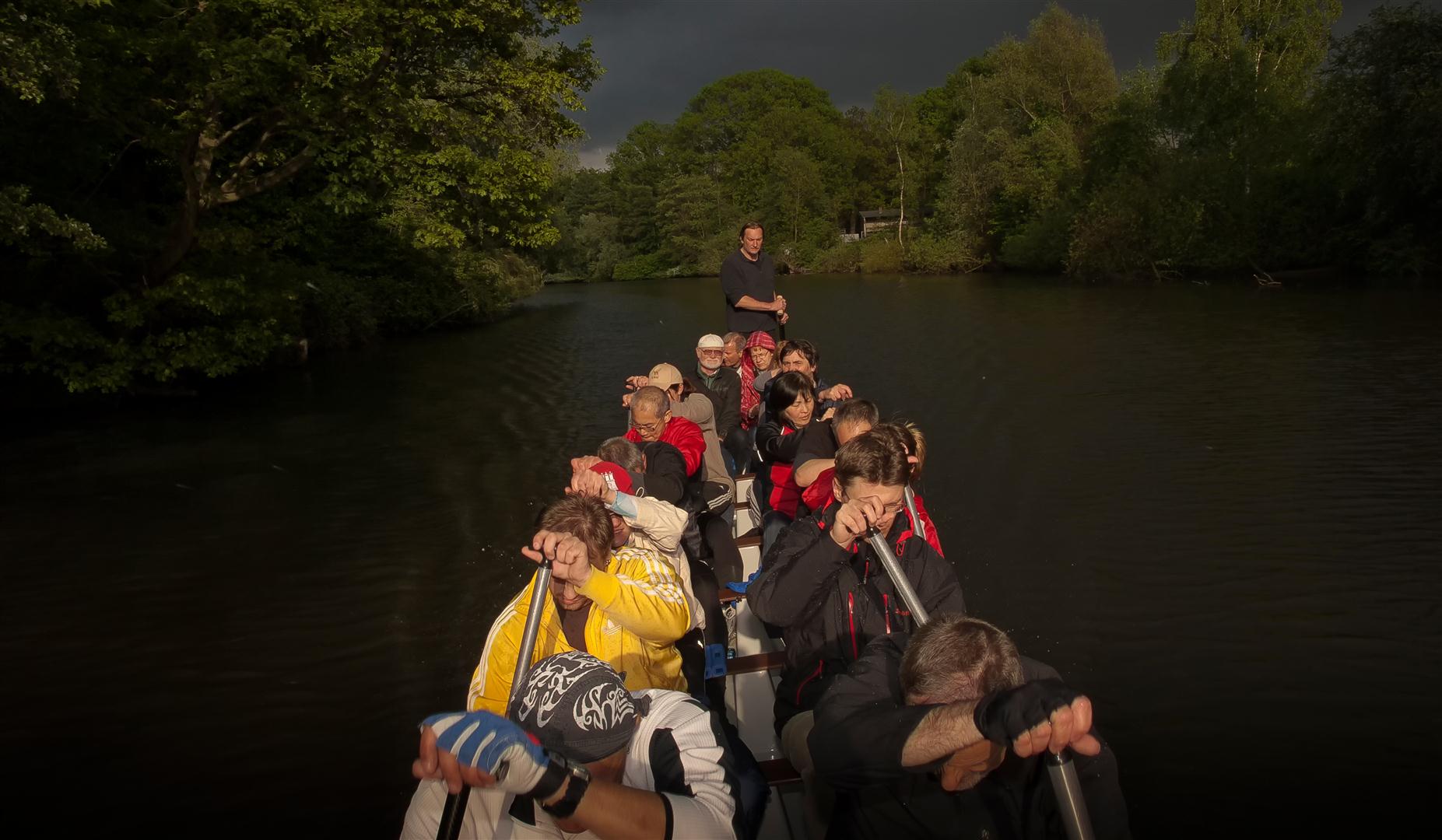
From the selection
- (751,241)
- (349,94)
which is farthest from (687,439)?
(349,94)

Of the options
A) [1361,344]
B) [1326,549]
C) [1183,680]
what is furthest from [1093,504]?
[1361,344]

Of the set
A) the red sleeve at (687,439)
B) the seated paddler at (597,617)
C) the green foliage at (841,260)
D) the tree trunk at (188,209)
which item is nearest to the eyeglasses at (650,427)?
the red sleeve at (687,439)

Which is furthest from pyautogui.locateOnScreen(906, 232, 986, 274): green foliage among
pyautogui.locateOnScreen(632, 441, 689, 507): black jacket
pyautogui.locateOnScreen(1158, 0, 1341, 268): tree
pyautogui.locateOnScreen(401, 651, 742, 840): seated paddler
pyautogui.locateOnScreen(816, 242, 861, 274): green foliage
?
pyautogui.locateOnScreen(401, 651, 742, 840): seated paddler

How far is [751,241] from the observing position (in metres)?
8.10

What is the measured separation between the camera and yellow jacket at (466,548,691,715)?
107 inches

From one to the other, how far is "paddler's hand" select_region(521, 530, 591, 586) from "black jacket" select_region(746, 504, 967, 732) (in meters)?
0.55

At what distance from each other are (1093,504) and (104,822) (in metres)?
6.64

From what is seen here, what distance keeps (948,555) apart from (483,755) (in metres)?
5.44

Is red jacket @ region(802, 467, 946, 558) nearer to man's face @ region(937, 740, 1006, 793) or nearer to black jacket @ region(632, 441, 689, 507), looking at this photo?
black jacket @ region(632, 441, 689, 507)

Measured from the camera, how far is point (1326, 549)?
6297 mm

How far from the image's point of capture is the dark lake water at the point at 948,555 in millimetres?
4203

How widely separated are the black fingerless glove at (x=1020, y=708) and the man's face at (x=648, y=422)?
122 inches

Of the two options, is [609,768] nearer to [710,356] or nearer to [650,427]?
[650,427]

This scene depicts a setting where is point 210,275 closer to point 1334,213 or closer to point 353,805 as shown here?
point 353,805
